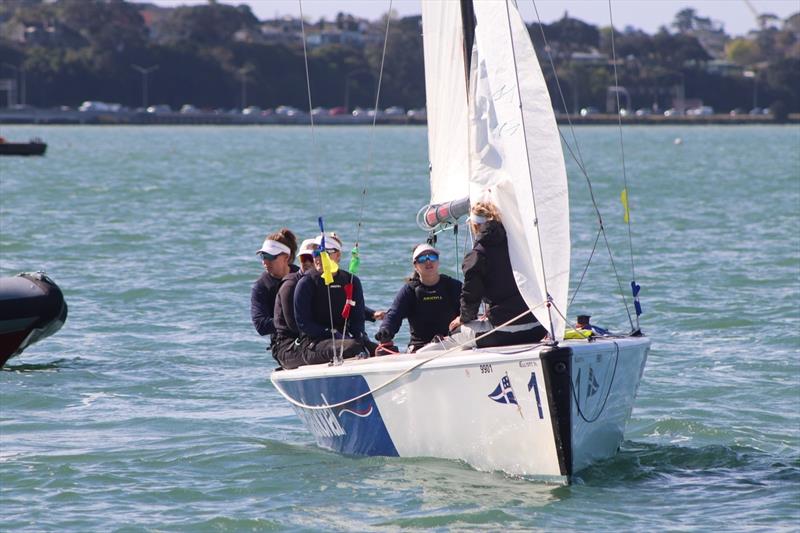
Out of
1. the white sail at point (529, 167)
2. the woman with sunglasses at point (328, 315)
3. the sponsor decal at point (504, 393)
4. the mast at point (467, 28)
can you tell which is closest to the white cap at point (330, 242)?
the woman with sunglasses at point (328, 315)

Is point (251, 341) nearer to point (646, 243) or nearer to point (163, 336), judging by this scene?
point (163, 336)

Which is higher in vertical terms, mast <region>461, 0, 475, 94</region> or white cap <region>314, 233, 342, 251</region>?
mast <region>461, 0, 475, 94</region>

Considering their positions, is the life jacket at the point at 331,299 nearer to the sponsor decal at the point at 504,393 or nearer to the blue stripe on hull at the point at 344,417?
the blue stripe on hull at the point at 344,417

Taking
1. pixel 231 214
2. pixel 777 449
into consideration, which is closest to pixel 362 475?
pixel 777 449

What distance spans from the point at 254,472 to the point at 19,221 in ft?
85.7

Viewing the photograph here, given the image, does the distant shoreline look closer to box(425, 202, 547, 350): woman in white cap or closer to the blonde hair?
the blonde hair

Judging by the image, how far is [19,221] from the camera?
36.7m

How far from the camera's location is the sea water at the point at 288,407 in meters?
10.7

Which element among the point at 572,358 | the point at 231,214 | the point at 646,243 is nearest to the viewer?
the point at 572,358

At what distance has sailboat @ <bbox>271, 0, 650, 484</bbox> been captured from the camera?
10.5 metres

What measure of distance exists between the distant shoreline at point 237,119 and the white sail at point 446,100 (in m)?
151

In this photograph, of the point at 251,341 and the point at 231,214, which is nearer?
the point at 251,341

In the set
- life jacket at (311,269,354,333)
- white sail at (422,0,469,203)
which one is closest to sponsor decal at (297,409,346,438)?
life jacket at (311,269,354,333)

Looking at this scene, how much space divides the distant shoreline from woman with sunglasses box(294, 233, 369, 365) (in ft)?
496
